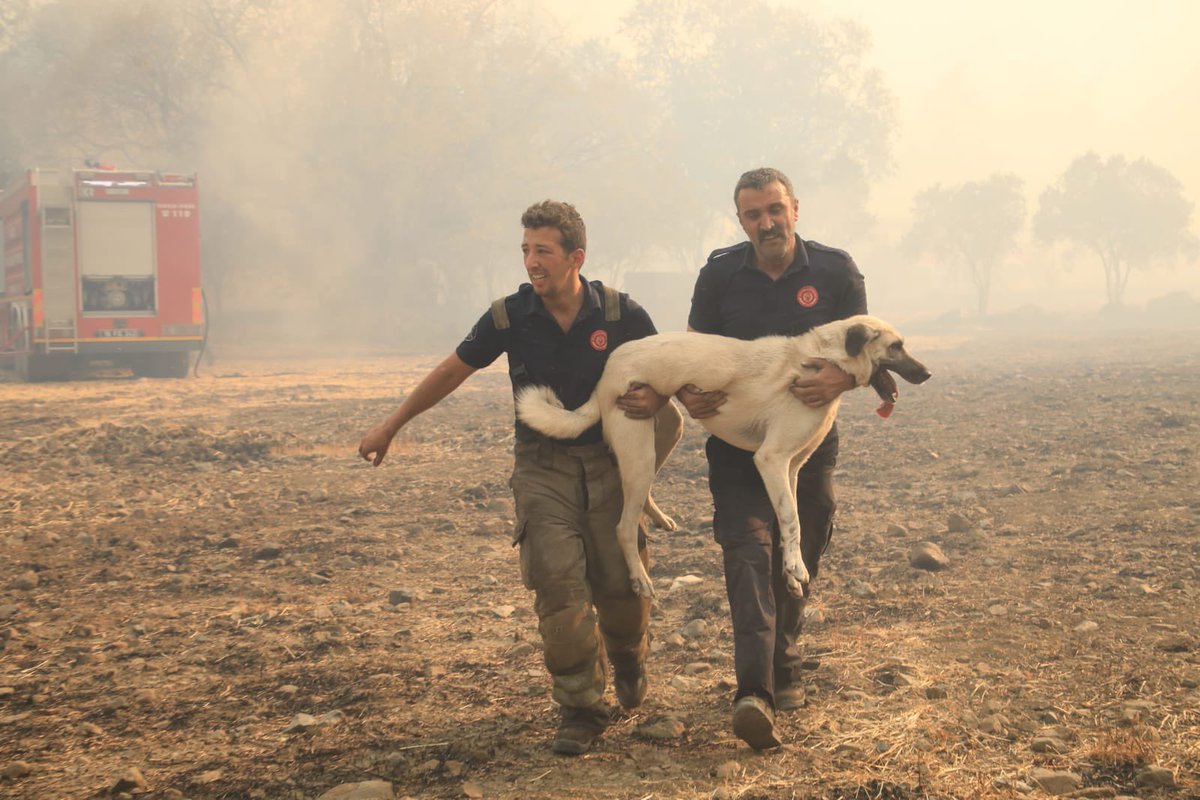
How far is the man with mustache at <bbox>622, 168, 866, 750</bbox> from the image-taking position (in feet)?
12.7

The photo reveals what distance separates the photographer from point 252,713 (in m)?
4.12

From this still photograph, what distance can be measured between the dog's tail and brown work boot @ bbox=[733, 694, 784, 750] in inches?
43.6

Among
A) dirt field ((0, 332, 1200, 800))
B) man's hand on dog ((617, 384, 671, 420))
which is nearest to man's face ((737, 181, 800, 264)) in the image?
man's hand on dog ((617, 384, 671, 420))

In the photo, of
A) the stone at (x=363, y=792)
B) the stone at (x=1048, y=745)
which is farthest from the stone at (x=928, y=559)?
the stone at (x=363, y=792)

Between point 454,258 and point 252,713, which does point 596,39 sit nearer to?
point 454,258

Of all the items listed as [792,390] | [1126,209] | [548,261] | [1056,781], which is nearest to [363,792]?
[548,261]

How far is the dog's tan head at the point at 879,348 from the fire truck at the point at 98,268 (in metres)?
17.3

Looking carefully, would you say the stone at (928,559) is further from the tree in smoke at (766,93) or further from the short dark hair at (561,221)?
the tree in smoke at (766,93)

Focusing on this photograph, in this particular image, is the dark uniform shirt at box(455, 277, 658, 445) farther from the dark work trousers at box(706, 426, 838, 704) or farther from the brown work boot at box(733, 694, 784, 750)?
the brown work boot at box(733, 694, 784, 750)

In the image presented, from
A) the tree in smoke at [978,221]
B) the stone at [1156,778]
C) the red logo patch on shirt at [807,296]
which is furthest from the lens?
the tree in smoke at [978,221]

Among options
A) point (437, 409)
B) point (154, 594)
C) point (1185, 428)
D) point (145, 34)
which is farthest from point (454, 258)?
point (154, 594)

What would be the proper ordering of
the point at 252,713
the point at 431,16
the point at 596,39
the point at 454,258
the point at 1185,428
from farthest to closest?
the point at 596,39 → the point at 454,258 → the point at 431,16 → the point at 1185,428 → the point at 252,713

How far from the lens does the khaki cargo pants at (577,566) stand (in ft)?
12.1

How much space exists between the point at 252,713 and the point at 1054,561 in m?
4.35
